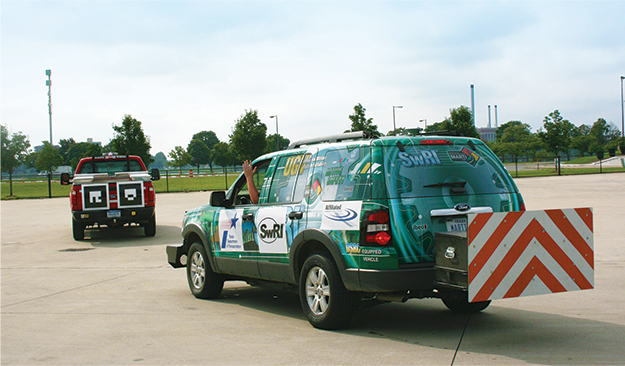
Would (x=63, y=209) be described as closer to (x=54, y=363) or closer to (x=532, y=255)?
(x=54, y=363)

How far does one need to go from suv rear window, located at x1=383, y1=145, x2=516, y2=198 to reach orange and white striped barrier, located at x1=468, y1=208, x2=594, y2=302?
658 millimetres

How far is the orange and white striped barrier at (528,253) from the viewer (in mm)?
5175

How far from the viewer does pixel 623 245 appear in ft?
39.4

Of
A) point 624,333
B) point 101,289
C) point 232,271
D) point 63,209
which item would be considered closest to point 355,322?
point 232,271

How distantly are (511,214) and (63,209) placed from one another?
25.1 meters

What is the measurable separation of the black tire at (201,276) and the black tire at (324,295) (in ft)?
6.99

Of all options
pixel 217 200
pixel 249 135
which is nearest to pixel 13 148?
pixel 249 135

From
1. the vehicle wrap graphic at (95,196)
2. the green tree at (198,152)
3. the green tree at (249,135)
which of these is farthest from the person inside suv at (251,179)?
the green tree at (198,152)

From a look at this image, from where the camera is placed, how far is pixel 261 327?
646cm

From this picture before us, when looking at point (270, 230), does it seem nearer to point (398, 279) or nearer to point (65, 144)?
point (398, 279)

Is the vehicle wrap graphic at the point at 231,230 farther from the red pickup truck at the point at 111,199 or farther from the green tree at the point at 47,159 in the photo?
Answer: the green tree at the point at 47,159

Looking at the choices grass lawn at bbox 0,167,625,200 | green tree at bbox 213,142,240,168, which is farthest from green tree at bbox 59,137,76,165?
grass lawn at bbox 0,167,625,200

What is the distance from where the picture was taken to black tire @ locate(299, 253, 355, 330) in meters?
5.89

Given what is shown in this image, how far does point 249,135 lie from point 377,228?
57357 millimetres
